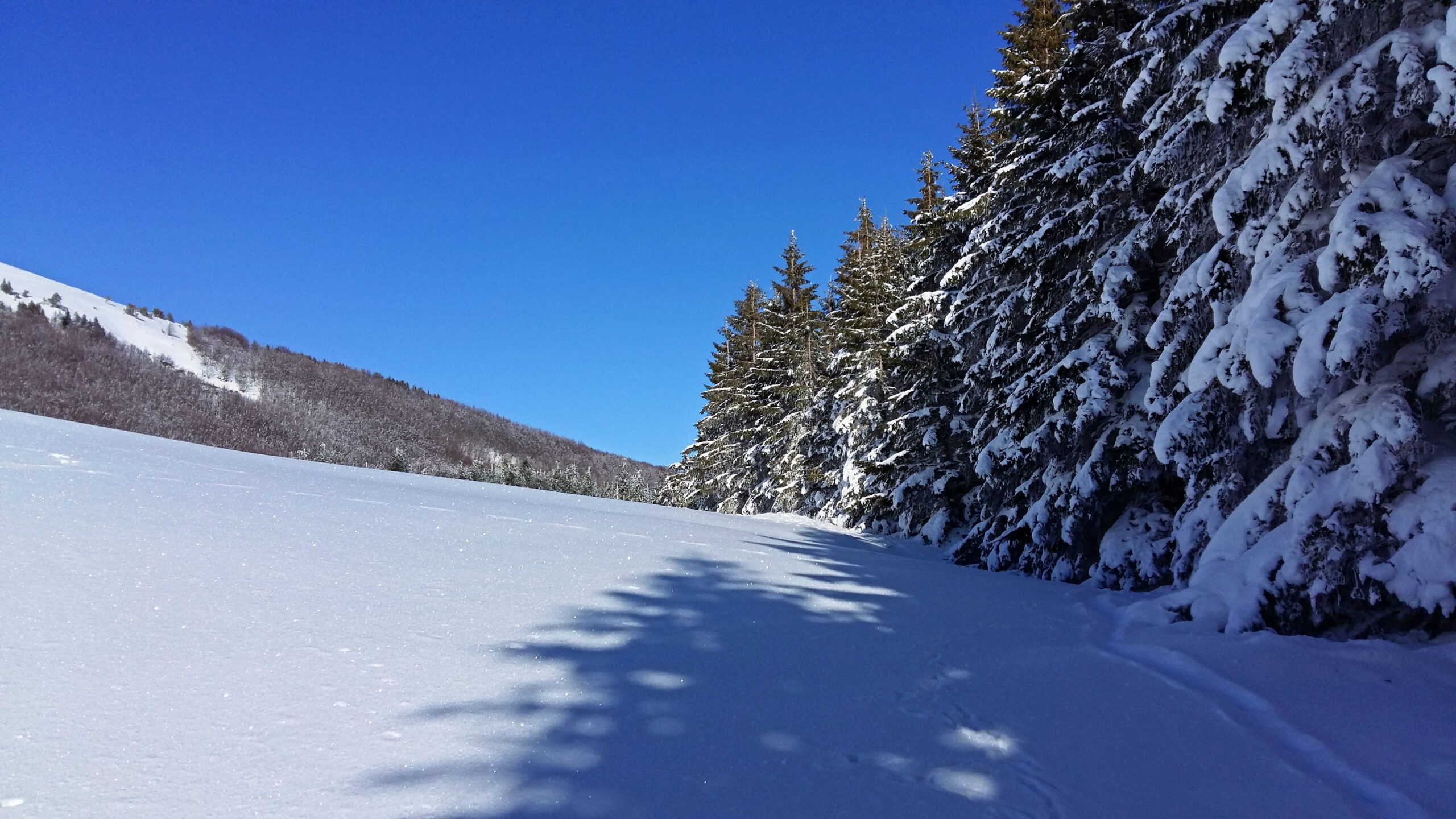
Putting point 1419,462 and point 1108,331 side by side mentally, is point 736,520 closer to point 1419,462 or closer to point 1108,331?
point 1108,331

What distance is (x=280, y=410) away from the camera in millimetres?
117000

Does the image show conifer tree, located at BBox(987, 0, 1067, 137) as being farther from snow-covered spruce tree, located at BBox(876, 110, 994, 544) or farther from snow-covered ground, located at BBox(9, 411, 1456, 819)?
snow-covered ground, located at BBox(9, 411, 1456, 819)

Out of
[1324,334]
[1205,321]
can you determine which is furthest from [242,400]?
[1324,334]

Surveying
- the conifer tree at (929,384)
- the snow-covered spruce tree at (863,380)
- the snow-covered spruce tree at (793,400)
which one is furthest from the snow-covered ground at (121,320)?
the conifer tree at (929,384)

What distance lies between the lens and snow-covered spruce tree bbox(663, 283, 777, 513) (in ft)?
113

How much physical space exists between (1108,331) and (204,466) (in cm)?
1305

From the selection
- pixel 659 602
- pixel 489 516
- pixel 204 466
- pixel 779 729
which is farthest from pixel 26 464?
pixel 779 729

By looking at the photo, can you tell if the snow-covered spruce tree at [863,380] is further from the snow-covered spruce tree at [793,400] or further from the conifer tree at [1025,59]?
the conifer tree at [1025,59]

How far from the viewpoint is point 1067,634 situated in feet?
18.7

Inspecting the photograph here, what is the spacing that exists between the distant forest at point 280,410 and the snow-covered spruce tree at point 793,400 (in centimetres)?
1281

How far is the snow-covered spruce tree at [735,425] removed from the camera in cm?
3438

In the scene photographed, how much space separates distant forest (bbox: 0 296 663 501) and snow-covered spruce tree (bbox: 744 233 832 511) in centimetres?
1281

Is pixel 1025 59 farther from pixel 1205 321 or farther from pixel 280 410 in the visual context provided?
pixel 280 410

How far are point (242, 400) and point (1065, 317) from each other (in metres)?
132
